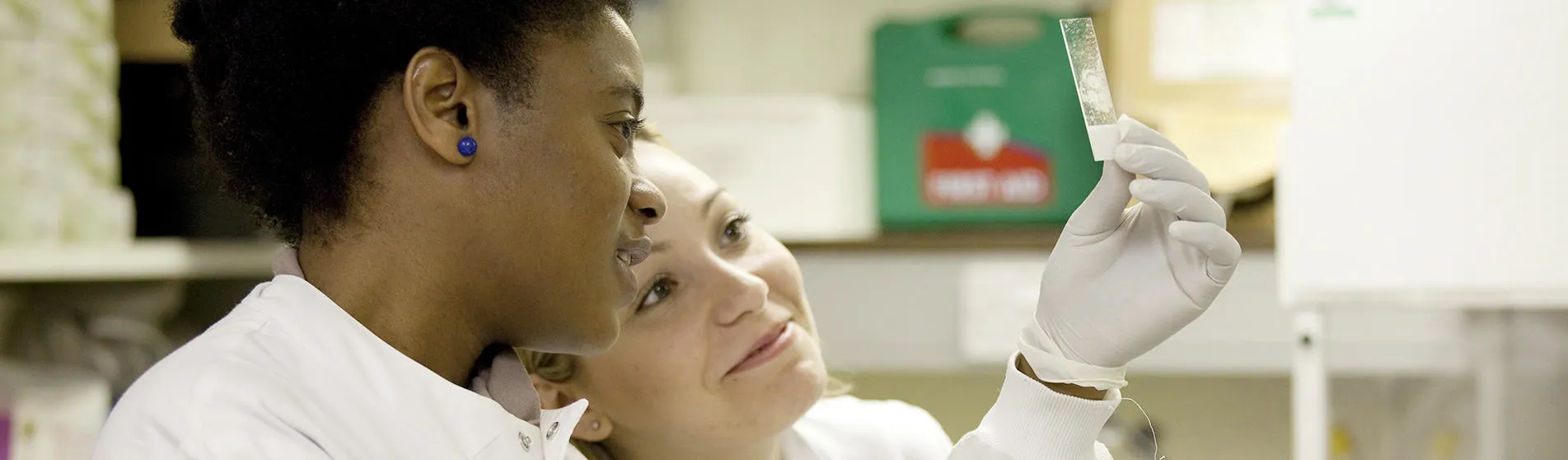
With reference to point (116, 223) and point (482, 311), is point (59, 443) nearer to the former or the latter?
point (116, 223)

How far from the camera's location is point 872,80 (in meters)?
2.34

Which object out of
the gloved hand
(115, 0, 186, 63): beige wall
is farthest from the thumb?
(115, 0, 186, 63): beige wall

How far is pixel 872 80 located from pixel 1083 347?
4.51 feet

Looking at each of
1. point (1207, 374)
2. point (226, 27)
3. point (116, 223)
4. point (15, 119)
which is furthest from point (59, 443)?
point (1207, 374)

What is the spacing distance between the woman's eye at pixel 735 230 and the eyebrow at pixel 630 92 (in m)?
0.33

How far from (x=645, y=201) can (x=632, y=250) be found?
4 cm

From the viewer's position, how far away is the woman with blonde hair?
3.23ft

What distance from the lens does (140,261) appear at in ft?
5.77

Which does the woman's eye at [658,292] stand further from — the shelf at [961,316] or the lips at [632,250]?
the shelf at [961,316]

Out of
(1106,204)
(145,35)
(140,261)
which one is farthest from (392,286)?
(145,35)

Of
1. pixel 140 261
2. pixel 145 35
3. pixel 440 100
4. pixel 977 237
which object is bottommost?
pixel 977 237

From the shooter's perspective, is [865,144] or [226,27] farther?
[865,144]

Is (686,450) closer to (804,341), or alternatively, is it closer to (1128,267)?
(804,341)

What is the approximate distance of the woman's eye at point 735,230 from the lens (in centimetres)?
127
